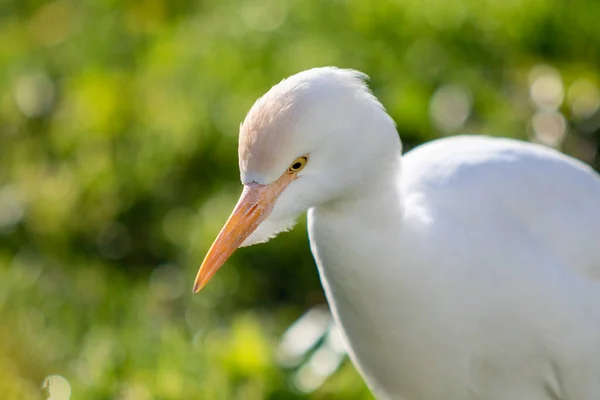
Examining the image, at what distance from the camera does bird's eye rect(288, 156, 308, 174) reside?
8.57ft

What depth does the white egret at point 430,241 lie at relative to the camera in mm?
2623

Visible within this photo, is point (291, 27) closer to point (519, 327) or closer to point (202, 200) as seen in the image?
point (202, 200)

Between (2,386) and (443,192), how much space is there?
189 centimetres

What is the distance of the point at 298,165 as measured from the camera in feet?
8.63

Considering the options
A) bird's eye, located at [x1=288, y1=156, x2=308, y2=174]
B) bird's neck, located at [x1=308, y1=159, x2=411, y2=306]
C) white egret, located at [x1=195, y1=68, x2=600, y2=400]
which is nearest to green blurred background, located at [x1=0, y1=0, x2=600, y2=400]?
white egret, located at [x1=195, y1=68, x2=600, y2=400]

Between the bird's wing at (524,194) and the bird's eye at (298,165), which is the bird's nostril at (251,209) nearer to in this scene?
the bird's eye at (298,165)

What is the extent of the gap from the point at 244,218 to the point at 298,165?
0.64ft

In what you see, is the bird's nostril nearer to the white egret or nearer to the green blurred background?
the white egret

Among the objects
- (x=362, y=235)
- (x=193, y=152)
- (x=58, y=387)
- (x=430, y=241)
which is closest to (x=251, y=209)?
(x=362, y=235)

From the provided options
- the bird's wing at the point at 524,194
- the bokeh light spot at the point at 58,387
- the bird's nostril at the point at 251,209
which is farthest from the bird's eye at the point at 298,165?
the bokeh light spot at the point at 58,387

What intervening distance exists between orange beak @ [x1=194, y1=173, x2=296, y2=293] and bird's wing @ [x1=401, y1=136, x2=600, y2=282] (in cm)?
60

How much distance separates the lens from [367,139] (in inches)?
105

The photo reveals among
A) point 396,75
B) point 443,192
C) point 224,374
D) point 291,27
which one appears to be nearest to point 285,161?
point 443,192

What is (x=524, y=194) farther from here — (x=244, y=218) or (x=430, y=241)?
(x=244, y=218)
